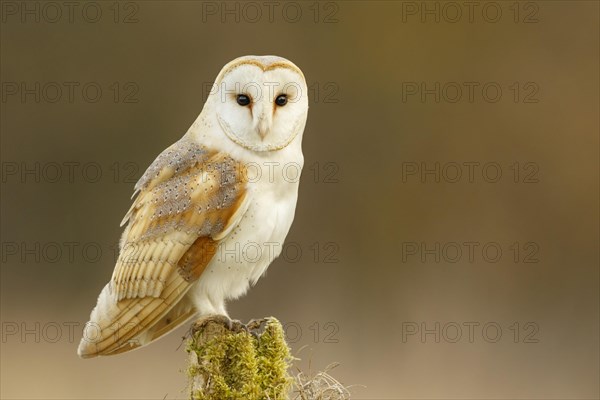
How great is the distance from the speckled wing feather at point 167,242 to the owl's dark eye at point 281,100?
0.68ft

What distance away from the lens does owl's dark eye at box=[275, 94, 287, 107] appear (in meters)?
2.61

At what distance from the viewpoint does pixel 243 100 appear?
261cm

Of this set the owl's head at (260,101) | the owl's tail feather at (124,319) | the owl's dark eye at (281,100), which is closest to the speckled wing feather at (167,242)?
the owl's tail feather at (124,319)

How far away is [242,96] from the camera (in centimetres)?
261

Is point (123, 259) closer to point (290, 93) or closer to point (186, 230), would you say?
point (186, 230)

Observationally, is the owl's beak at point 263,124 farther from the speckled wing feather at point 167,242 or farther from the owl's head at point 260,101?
the speckled wing feather at point 167,242

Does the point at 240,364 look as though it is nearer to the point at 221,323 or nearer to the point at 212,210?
the point at 221,323

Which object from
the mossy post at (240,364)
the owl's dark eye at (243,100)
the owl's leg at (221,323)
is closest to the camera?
the mossy post at (240,364)

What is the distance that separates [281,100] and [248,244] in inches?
16.0

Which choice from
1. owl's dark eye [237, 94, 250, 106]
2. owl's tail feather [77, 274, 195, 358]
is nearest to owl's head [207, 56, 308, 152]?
owl's dark eye [237, 94, 250, 106]

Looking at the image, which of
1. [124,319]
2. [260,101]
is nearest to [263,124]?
[260,101]

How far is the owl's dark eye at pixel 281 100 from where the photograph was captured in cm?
261

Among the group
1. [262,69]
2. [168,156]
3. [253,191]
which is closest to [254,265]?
[253,191]

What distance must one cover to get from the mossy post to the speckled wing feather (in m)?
0.20
